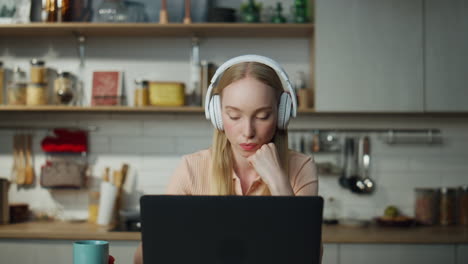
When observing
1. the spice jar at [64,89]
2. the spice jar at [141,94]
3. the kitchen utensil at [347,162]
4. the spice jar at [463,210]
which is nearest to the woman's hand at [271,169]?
the spice jar at [141,94]

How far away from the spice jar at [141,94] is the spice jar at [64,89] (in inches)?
16.7

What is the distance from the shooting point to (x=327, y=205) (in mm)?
3691

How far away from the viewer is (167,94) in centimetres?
353

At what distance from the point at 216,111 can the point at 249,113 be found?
0.14 m

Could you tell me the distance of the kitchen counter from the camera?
123 inches

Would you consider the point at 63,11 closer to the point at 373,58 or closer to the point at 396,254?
the point at 373,58

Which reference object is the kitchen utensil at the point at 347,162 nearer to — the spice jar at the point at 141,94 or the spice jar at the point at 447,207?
the spice jar at the point at 447,207

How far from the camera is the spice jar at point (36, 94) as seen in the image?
359 centimetres

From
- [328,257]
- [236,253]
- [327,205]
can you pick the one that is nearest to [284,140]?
[236,253]

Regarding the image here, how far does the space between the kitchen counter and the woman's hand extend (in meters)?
1.73

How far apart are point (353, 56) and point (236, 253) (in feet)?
8.38

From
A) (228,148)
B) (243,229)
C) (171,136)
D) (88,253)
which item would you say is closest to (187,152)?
(171,136)

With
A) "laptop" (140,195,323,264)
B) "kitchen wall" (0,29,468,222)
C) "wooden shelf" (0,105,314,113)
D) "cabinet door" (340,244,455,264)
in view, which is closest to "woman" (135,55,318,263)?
"laptop" (140,195,323,264)

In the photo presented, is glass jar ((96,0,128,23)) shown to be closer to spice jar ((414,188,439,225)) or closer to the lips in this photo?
spice jar ((414,188,439,225))
